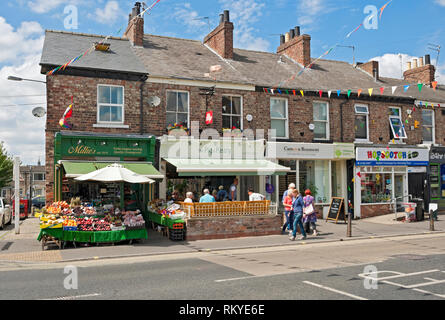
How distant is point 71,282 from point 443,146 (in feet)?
70.3

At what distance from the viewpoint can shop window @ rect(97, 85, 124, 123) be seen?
16.2 meters

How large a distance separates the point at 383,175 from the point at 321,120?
4.48 metres

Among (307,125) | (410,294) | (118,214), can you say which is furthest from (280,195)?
(410,294)

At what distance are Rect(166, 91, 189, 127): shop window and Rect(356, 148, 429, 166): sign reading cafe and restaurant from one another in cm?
864

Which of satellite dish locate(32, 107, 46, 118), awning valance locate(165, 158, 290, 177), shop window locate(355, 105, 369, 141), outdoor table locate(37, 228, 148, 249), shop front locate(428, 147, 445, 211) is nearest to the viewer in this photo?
outdoor table locate(37, 228, 148, 249)

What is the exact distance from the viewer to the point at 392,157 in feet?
68.7

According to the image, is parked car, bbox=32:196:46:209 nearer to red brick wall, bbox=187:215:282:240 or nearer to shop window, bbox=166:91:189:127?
shop window, bbox=166:91:189:127

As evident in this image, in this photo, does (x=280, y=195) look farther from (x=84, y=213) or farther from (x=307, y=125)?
(x=84, y=213)

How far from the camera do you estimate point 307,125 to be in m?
19.7

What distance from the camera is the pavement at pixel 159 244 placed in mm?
11031

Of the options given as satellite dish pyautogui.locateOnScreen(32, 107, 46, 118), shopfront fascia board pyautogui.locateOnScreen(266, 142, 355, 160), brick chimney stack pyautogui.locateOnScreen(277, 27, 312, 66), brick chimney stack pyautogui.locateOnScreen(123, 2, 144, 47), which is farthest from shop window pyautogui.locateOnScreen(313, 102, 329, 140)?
satellite dish pyautogui.locateOnScreen(32, 107, 46, 118)

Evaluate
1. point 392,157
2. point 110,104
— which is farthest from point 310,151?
point 110,104

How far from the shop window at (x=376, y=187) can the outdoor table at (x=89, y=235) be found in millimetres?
12239

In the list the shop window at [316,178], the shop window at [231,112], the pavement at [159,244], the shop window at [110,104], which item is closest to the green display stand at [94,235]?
the pavement at [159,244]
